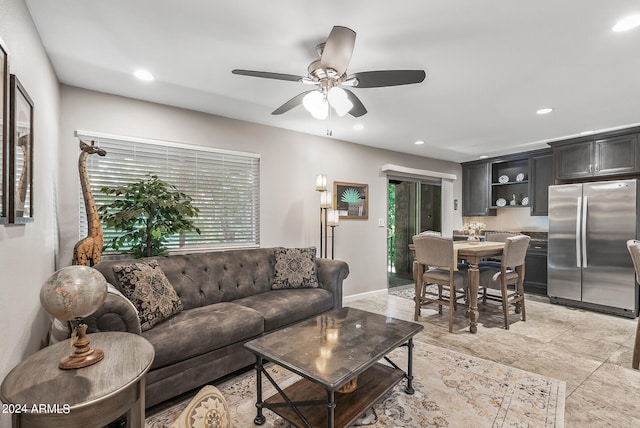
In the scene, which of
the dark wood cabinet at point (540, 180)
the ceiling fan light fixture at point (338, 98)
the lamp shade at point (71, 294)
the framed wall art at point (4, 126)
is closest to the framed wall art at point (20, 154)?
the framed wall art at point (4, 126)

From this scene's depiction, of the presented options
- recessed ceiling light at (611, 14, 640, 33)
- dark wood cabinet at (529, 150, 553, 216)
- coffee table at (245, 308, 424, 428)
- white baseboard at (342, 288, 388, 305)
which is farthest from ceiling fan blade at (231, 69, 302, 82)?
dark wood cabinet at (529, 150, 553, 216)

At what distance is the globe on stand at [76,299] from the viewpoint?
108 centimetres

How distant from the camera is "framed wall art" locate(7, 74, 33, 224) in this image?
4.44 ft

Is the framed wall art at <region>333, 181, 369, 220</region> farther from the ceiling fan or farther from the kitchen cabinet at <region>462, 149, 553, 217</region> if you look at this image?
the kitchen cabinet at <region>462, 149, 553, 217</region>

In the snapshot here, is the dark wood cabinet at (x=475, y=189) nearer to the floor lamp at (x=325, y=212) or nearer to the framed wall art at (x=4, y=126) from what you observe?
the floor lamp at (x=325, y=212)

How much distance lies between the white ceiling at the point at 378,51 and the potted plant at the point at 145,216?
0.94 meters

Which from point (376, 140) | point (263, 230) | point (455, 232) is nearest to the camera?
point (263, 230)

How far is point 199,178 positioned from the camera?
11.0ft

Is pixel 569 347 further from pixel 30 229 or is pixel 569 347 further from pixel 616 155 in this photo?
pixel 30 229

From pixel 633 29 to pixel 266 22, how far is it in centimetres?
223

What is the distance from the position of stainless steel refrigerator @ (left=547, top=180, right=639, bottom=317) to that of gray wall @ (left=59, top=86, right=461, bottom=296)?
2250 mm

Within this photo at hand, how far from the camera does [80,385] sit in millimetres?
1062

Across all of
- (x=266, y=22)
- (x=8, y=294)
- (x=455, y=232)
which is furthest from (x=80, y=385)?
(x=455, y=232)

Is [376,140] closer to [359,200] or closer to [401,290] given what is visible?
[359,200]
